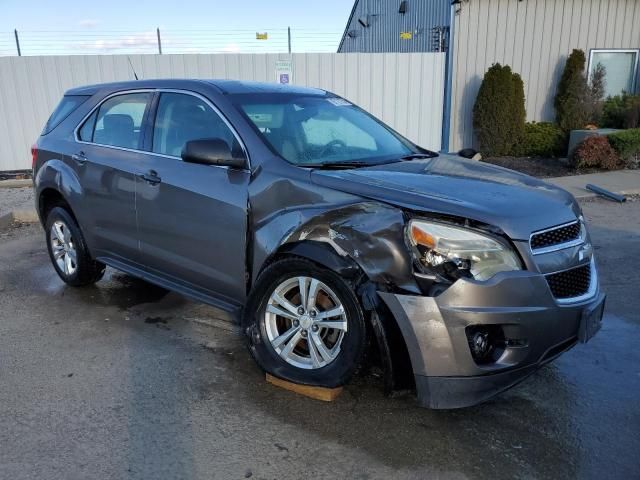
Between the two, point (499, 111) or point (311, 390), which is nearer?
point (311, 390)

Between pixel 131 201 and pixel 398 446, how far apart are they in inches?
104

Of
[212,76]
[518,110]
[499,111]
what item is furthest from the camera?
[518,110]

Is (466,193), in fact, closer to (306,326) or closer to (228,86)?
(306,326)

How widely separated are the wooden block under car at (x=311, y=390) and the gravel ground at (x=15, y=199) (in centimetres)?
651

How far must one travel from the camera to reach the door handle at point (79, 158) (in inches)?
187

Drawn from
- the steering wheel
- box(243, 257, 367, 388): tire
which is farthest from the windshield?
box(243, 257, 367, 388): tire

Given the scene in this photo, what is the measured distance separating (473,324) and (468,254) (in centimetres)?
34

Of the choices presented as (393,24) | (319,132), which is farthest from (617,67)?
(319,132)

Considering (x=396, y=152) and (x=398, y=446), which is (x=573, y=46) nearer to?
(x=396, y=152)

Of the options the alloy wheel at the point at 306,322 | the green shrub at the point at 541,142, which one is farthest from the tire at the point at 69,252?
the green shrub at the point at 541,142

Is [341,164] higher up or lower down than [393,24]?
lower down

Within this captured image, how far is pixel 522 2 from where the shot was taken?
524 inches

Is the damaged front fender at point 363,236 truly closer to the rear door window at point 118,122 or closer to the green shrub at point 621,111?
the rear door window at point 118,122

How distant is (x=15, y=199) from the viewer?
934cm
